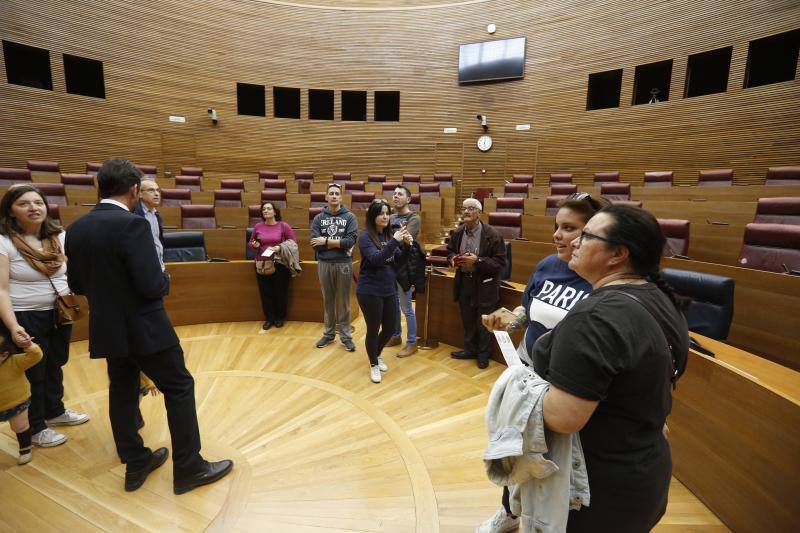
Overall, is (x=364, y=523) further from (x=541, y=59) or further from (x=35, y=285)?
(x=541, y=59)

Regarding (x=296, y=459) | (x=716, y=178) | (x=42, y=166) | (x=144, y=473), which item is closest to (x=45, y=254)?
(x=144, y=473)

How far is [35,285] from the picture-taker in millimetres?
1681

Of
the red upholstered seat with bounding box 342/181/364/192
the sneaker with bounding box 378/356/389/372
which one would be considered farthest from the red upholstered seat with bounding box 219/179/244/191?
the sneaker with bounding box 378/356/389/372

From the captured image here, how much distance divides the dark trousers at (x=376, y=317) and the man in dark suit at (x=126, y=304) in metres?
1.10

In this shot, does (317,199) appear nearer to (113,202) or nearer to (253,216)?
(253,216)

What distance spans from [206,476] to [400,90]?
27.7 ft

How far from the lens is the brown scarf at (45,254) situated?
1.62 meters

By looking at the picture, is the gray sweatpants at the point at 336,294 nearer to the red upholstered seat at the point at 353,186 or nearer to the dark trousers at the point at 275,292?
the dark trousers at the point at 275,292

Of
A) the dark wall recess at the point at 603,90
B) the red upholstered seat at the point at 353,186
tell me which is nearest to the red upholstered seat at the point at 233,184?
the red upholstered seat at the point at 353,186

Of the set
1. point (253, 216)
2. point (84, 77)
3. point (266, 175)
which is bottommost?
point (253, 216)

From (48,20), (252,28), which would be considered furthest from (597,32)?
(48,20)

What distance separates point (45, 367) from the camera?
1802mm

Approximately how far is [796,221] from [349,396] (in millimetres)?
3517

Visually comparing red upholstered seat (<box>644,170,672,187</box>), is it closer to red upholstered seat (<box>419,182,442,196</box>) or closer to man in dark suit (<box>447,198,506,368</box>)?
red upholstered seat (<box>419,182,442,196</box>)
